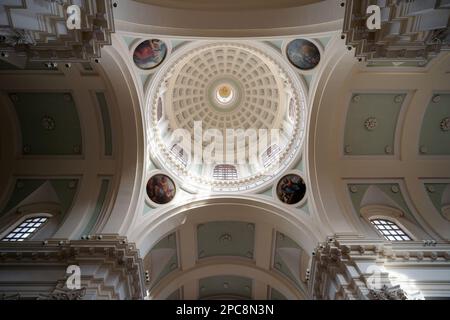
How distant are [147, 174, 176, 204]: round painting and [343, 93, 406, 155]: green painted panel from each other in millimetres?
8897

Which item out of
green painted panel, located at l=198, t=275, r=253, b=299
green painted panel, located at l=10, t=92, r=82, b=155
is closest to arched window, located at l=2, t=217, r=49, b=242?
green painted panel, located at l=10, t=92, r=82, b=155

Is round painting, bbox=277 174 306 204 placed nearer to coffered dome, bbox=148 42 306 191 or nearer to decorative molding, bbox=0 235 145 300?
coffered dome, bbox=148 42 306 191

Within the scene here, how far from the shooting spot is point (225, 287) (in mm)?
17891

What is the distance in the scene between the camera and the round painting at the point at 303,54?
518 inches

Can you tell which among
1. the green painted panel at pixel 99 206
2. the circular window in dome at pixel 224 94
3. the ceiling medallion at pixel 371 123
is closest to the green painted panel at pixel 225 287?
the green painted panel at pixel 99 206

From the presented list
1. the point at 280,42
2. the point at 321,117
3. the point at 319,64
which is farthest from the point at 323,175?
the point at 280,42

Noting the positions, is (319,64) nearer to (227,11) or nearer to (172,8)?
(227,11)

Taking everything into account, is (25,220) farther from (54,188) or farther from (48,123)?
(48,123)

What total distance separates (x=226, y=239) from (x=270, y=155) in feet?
18.9

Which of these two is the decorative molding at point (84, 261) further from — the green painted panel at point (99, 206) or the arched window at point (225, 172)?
the arched window at point (225, 172)

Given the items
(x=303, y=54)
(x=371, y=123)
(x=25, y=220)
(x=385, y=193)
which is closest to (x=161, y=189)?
(x=25, y=220)

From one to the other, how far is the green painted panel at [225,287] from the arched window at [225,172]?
5.68 meters

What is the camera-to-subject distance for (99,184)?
1440cm

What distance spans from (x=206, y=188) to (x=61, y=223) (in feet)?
22.3
